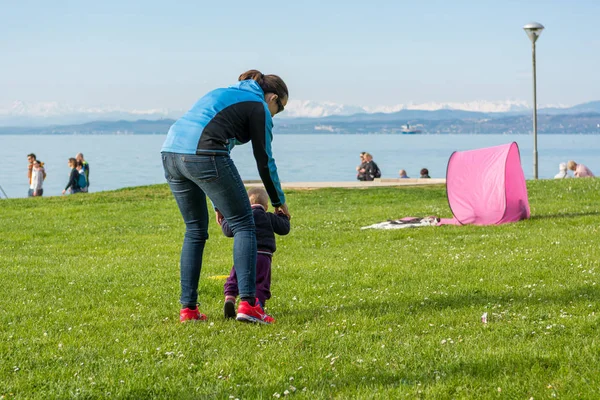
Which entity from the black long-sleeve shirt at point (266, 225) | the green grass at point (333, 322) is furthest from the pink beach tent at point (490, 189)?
the black long-sleeve shirt at point (266, 225)

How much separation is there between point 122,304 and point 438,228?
7.60 m

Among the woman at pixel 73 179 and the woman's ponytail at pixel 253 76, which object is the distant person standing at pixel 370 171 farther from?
the woman's ponytail at pixel 253 76

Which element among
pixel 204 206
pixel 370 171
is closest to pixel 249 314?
pixel 204 206

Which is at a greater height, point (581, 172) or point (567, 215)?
point (581, 172)

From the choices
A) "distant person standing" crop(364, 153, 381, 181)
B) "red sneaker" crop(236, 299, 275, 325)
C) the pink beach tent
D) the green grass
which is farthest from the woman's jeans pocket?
"distant person standing" crop(364, 153, 381, 181)

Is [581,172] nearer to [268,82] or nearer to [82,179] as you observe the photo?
[82,179]

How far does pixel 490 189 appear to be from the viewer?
14555 mm

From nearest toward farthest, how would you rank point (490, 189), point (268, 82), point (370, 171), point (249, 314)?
point (249, 314)
point (268, 82)
point (490, 189)
point (370, 171)

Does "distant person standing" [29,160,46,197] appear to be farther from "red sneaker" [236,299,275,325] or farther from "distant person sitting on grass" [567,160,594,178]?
"red sneaker" [236,299,275,325]

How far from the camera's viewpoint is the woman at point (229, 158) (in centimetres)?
592

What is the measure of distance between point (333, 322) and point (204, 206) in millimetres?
1446

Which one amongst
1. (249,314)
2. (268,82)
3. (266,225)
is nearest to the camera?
(249,314)

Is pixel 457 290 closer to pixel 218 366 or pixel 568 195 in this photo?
pixel 218 366

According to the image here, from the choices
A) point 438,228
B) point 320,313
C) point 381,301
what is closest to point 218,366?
point 320,313
